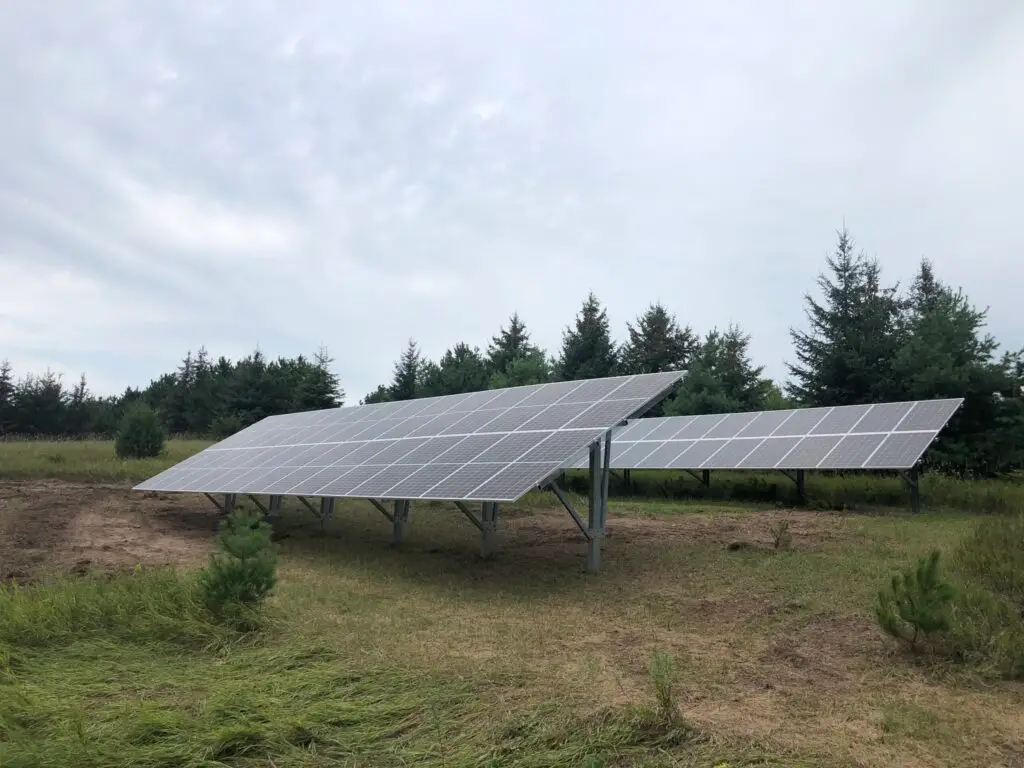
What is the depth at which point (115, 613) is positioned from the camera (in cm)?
717

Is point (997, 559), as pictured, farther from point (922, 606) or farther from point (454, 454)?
point (454, 454)

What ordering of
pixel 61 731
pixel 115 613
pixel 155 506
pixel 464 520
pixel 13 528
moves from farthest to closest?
pixel 155 506 → pixel 464 520 → pixel 13 528 → pixel 115 613 → pixel 61 731

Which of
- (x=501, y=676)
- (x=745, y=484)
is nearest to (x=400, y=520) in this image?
(x=501, y=676)

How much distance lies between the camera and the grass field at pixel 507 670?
422 cm

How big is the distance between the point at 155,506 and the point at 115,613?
568 inches

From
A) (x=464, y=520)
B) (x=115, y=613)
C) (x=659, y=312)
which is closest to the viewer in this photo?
(x=115, y=613)

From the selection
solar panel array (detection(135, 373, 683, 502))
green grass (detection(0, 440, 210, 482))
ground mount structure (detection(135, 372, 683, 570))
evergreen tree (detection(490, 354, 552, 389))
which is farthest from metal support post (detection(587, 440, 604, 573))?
evergreen tree (detection(490, 354, 552, 389))

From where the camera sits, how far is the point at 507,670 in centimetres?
559

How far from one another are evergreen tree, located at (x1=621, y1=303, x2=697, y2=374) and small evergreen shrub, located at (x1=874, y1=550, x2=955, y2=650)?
37.5 meters

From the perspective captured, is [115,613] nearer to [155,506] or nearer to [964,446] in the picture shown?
Result: [155,506]

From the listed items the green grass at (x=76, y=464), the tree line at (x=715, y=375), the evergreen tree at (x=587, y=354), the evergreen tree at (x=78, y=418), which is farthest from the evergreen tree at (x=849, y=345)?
the evergreen tree at (x=78, y=418)

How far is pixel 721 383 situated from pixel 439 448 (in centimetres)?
2423

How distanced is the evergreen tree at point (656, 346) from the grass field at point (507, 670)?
31913 mm

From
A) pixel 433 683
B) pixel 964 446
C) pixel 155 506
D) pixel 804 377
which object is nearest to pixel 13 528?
pixel 155 506
